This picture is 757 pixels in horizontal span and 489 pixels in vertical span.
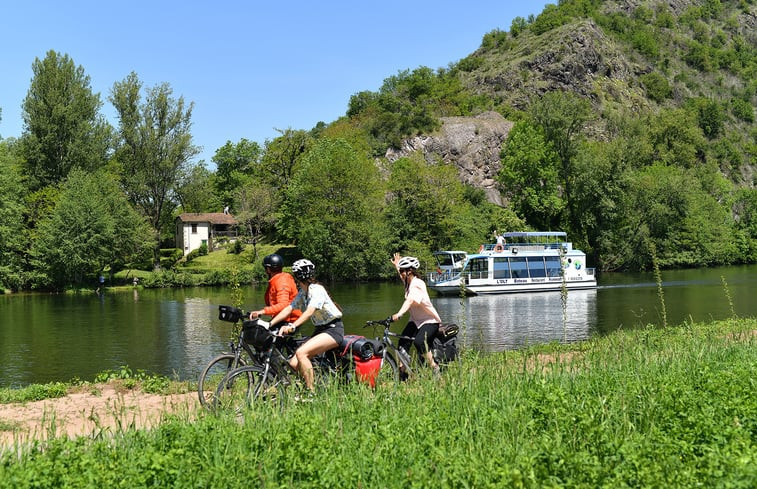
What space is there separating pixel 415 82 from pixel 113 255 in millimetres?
59556

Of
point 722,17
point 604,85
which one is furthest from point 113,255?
point 722,17

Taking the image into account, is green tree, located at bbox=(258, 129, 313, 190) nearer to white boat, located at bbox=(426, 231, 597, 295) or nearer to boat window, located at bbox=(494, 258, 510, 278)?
white boat, located at bbox=(426, 231, 597, 295)

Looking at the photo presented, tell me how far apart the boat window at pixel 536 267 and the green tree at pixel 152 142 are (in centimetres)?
3323

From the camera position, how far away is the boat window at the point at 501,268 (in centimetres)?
4519

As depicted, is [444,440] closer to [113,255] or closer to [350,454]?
[350,454]

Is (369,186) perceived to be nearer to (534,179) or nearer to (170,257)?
(534,179)

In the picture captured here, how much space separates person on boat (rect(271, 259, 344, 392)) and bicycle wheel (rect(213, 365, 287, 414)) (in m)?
0.33

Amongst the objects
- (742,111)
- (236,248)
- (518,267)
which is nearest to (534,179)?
(518,267)

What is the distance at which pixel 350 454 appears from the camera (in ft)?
17.0

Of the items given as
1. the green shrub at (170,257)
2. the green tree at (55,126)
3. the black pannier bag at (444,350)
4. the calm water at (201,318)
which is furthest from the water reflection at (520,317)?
the green tree at (55,126)

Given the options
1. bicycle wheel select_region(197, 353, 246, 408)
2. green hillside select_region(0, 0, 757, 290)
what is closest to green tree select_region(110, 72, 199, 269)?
green hillside select_region(0, 0, 757, 290)

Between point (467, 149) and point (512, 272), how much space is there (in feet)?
129

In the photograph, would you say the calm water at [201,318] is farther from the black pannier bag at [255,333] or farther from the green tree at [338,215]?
the green tree at [338,215]

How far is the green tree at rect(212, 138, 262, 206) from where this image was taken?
9156cm
